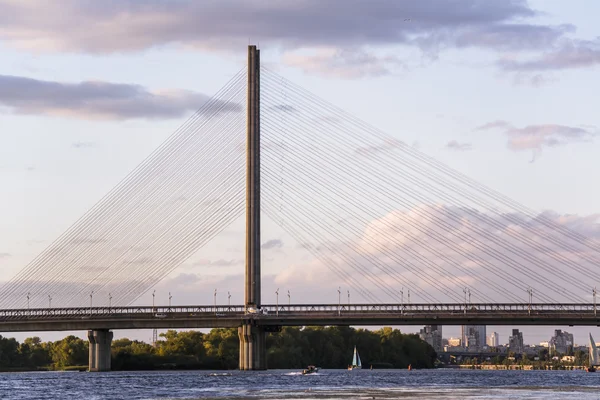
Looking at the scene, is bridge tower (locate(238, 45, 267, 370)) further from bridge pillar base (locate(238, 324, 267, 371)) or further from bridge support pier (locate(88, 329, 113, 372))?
bridge support pier (locate(88, 329, 113, 372))

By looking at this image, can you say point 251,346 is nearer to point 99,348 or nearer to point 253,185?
point 99,348

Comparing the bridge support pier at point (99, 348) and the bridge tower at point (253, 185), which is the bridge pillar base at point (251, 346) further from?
the bridge support pier at point (99, 348)

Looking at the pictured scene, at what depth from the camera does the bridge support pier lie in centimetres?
16200

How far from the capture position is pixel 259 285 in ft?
485

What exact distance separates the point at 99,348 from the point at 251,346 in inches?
904

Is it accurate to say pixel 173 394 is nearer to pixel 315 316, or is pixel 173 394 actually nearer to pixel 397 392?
pixel 397 392

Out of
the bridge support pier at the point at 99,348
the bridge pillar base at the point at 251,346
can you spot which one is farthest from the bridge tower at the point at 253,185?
the bridge support pier at the point at 99,348

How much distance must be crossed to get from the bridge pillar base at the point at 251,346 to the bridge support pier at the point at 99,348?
66.5 ft

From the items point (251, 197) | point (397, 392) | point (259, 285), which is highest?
point (251, 197)

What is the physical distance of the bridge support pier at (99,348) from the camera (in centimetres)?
16200

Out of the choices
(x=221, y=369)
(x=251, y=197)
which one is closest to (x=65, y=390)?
(x=251, y=197)

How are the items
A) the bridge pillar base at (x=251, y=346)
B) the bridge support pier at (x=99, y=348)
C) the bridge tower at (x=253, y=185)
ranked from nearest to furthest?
the bridge tower at (x=253, y=185), the bridge pillar base at (x=251, y=346), the bridge support pier at (x=99, y=348)

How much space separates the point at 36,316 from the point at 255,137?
42393 mm

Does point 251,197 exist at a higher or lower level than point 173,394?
higher
